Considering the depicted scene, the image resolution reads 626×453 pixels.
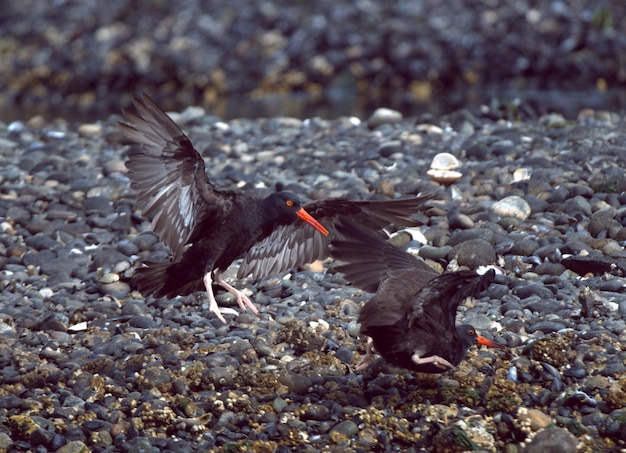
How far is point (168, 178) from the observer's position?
247 inches

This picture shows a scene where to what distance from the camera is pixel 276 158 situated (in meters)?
9.80

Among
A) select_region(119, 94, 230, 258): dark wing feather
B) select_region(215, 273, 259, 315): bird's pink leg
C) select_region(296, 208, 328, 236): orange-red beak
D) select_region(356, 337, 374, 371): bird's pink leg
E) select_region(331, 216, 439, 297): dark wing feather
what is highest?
select_region(119, 94, 230, 258): dark wing feather

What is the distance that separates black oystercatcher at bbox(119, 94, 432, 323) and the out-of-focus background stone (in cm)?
908

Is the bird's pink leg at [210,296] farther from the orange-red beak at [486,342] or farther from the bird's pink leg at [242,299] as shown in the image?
the orange-red beak at [486,342]

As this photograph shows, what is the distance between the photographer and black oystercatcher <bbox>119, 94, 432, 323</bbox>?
6113mm

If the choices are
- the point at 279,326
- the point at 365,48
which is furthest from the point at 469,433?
the point at 365,48

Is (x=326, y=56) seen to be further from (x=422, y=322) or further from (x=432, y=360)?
(x=432, y=360)

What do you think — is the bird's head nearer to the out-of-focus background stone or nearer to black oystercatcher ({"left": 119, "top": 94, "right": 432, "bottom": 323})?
black oystercatcher ({"left": 119, "top": 94, "right": 432, "bottom": 323})

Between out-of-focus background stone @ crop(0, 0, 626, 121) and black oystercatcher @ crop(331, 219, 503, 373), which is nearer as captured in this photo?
black oystercatcher @ crop(331, 219, 503, 373)

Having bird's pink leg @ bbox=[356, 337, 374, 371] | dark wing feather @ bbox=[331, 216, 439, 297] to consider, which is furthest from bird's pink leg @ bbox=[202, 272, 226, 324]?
bird's pink leg @ bbox=[356, 337, 374, 371]

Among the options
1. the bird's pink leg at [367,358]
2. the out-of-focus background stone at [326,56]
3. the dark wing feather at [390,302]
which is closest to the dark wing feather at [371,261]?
the dark wing feather at [390,302]

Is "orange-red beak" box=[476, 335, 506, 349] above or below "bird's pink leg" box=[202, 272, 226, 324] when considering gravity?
below

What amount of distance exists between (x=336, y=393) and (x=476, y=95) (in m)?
11.0

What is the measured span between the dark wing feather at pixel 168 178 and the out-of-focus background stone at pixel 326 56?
9095mm
